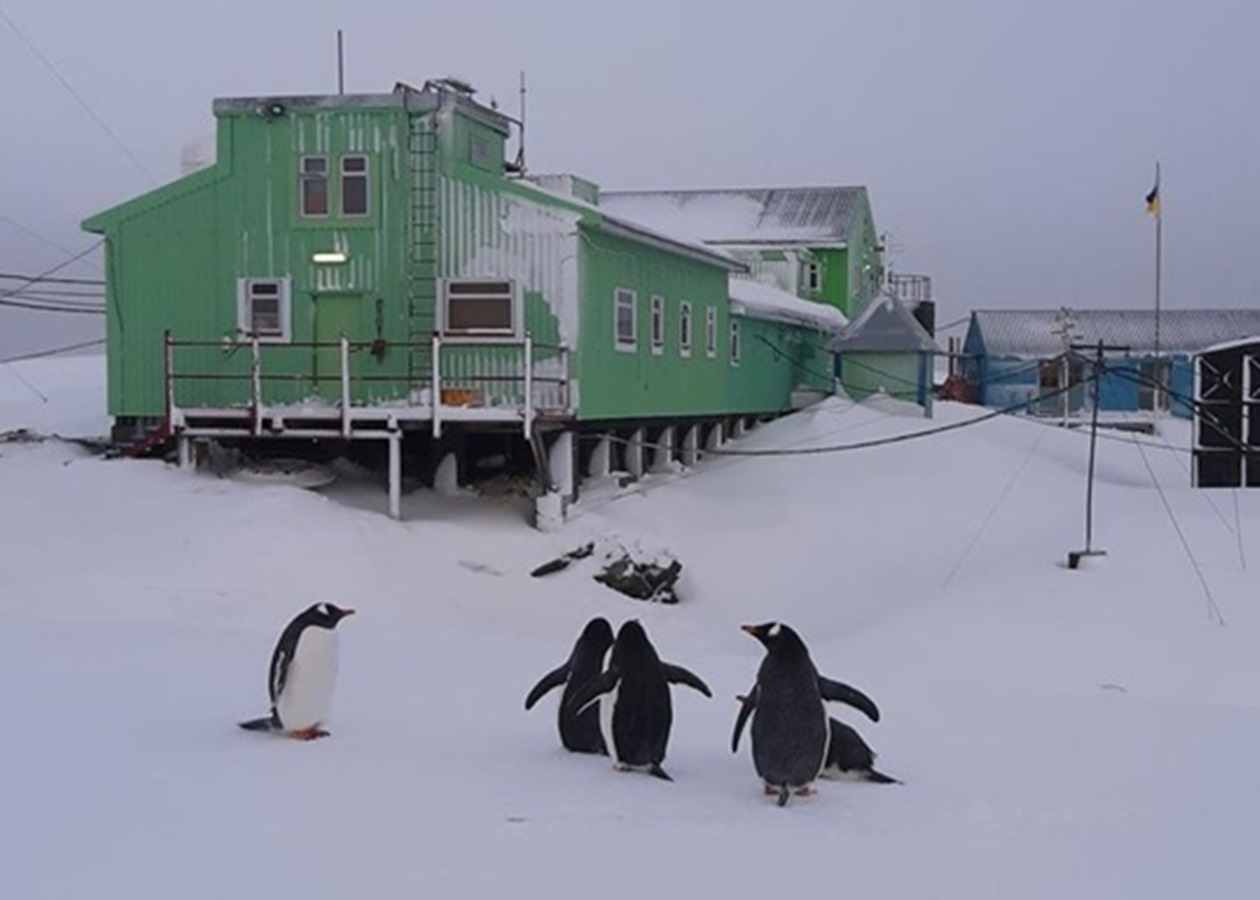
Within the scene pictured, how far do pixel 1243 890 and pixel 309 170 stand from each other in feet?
66.6

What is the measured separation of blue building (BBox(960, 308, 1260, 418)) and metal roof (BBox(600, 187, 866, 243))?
772 cm

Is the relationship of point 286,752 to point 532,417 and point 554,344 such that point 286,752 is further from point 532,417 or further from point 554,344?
point 554,344

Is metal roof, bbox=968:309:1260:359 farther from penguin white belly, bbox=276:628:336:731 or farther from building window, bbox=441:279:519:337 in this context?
penguin white belly, bbox=276:628:336:731

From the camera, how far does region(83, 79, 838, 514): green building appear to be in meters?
23.5

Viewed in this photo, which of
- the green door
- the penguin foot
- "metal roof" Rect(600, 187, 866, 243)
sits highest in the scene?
"metal roof" Rect(600, 187, 866, 243)

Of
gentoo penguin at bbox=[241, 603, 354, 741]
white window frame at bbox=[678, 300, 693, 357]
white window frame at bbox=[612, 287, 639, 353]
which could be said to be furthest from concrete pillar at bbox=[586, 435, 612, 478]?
gentoo penguin at bbox=[241, 603, 354, 741]

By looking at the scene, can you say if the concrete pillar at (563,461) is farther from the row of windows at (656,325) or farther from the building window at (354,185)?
the building window at (354,185)

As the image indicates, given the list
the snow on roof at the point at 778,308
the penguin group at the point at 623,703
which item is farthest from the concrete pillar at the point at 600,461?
the penguin group at the point at 623,703

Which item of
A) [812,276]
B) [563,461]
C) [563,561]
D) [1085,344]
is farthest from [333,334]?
[1085,344]

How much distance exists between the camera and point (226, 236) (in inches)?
957

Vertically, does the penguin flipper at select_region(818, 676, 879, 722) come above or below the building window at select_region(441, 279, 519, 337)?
below

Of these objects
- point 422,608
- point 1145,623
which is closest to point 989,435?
point 1145,623

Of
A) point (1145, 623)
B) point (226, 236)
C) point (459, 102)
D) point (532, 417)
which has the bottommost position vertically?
point (1145, 623)

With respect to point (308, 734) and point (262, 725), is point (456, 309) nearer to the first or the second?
point (262, 725)
